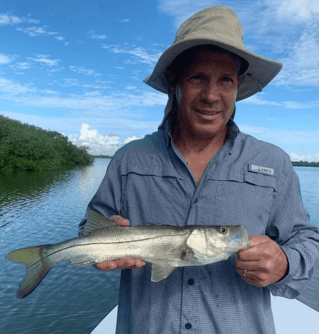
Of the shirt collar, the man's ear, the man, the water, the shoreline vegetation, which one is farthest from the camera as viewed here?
the shoreline vegetation

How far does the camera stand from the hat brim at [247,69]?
235 cm

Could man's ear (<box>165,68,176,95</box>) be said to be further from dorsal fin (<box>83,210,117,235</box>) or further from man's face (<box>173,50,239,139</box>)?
dorsal fin (<box>83,210,117,235</box>)

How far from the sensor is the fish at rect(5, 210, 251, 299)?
2.20m

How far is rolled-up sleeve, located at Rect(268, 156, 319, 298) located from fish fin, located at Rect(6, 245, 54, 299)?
1.89 metres

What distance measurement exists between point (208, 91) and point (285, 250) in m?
1.36

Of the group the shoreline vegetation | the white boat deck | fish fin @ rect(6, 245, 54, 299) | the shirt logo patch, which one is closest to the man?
the shirt logo patch

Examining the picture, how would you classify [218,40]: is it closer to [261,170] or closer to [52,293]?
[261,170]

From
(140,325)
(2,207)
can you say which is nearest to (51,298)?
(140,325)

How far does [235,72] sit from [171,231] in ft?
4.80

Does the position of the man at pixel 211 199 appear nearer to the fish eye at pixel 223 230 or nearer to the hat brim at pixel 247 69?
the hat brim at pixel 247 69

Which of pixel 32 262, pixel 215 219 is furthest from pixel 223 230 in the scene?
pixel 32 262

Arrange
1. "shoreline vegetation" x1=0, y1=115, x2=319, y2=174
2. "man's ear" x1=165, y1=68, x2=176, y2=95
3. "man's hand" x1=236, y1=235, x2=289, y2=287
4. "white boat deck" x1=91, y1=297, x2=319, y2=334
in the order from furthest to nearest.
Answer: "shoreline vegetation" x1=0, y1=115, x2=319, y2=174
"white boat deck" x1=91, y1=297, x2=319, y2=334
"man's ear" x1=165, y1=68, x2=176, y2=95
"man's hand" x1=236, y1=235, x2=289, y2=287

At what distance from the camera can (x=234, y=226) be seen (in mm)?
2150

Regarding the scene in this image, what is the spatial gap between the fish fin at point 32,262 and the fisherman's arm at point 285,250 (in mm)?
1654
